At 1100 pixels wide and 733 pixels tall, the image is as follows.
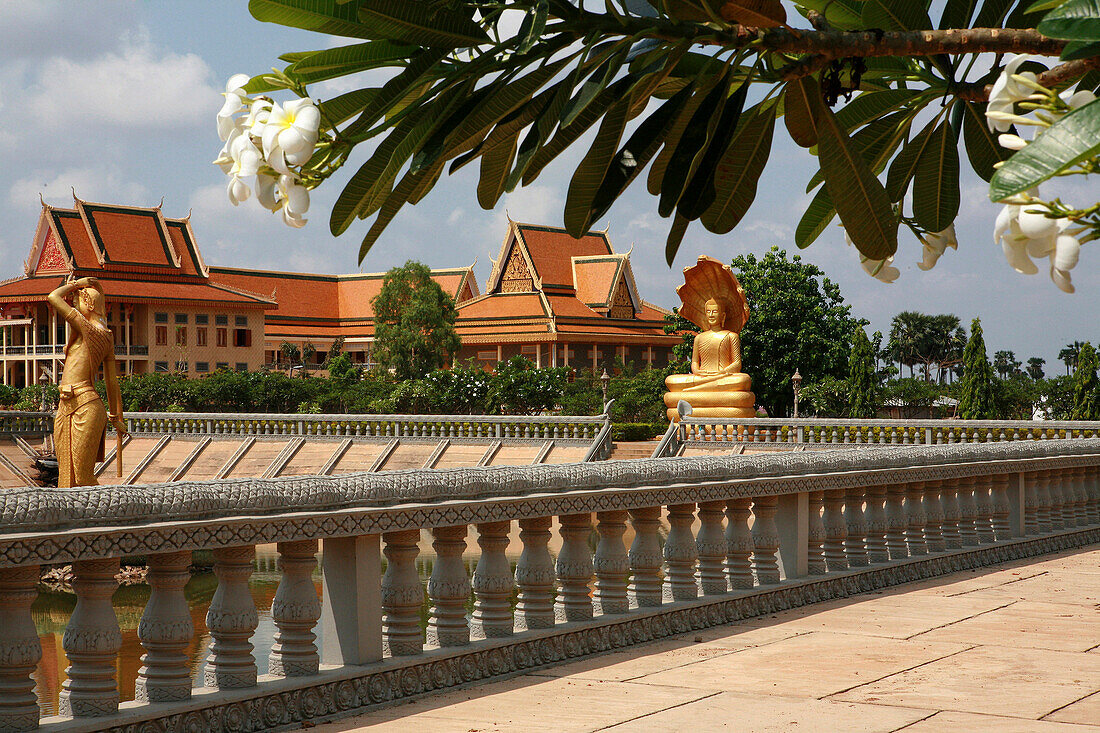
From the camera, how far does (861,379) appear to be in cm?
3173

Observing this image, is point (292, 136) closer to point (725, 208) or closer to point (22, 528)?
point (725, 208)

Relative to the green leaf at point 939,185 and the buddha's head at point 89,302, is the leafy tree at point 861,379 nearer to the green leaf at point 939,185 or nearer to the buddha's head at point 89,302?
the buddha's head at point 89,302

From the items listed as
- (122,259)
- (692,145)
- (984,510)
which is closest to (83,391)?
(984,510)

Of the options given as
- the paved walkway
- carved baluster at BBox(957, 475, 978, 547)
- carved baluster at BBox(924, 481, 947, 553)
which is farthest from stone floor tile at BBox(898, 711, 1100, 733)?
carved baluster at BBox(957, 475, 978, 547)

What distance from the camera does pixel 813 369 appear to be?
113 ft

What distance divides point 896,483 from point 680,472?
2.23 metres

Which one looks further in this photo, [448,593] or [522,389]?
[522,389]

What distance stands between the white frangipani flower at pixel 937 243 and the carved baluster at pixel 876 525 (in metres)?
4.98

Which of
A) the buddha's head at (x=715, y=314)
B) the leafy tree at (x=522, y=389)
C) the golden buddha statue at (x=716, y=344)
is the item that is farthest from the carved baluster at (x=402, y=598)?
the leafy tree at (x=522, y=389)

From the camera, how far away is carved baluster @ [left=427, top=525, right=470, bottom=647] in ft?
14.4

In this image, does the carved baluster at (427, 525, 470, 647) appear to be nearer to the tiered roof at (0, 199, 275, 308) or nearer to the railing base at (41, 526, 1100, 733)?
the railing base at (41, 526, 1100, 733)

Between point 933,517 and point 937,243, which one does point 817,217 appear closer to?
point 937,243

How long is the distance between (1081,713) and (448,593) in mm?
2177

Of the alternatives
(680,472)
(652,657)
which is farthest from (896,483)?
(652,657)
